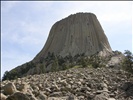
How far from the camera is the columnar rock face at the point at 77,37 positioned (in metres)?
68.1

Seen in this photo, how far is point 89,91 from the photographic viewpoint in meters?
10.2

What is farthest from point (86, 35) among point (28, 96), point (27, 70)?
point (28, 96)

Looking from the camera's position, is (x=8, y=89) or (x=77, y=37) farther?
(x=77, y=37)

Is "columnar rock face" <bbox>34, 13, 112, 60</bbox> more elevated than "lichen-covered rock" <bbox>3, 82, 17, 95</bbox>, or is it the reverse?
"columnar rock face" <bbox>34, 13, 112, 60</bbox>

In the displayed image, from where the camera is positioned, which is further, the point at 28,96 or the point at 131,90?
the point at 131,90

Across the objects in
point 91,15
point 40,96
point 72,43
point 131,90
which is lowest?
point 131,90

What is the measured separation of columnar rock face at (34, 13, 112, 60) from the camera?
68.1 m

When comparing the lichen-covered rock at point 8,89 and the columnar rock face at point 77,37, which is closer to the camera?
the lichen-covered rock at point 8,89

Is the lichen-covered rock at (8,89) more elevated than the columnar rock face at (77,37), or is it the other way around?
the columnar rock face at (77,37)

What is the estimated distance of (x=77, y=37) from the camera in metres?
72.2

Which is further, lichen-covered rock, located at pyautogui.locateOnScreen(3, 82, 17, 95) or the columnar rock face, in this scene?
the columnar rock face

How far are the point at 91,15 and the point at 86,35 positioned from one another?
8001 millimetres

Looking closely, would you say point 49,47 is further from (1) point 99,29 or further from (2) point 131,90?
(2) point 131,90

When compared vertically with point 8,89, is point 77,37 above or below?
above
